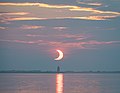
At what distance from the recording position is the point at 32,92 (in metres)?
78.2

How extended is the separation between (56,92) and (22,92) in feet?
18.4

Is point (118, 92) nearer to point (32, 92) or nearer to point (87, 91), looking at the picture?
point (87, 91)

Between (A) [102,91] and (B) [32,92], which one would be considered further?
(A) [102,91]

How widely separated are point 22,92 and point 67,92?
7524 millimetres

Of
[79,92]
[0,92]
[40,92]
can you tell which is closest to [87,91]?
[79,92]

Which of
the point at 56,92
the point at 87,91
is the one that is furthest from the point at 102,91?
the point at 56,92

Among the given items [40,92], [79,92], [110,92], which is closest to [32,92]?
[40,92]

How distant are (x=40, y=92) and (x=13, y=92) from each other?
481 cm

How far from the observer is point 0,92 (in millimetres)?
79375

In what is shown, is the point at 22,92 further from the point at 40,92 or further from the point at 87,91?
the point at 87,91

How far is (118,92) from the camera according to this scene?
8025cm

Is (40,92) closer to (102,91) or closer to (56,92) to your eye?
(56,92)

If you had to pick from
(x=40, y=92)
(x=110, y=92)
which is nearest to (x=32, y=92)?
(x=40, y=92)

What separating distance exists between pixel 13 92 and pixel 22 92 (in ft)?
6.38
